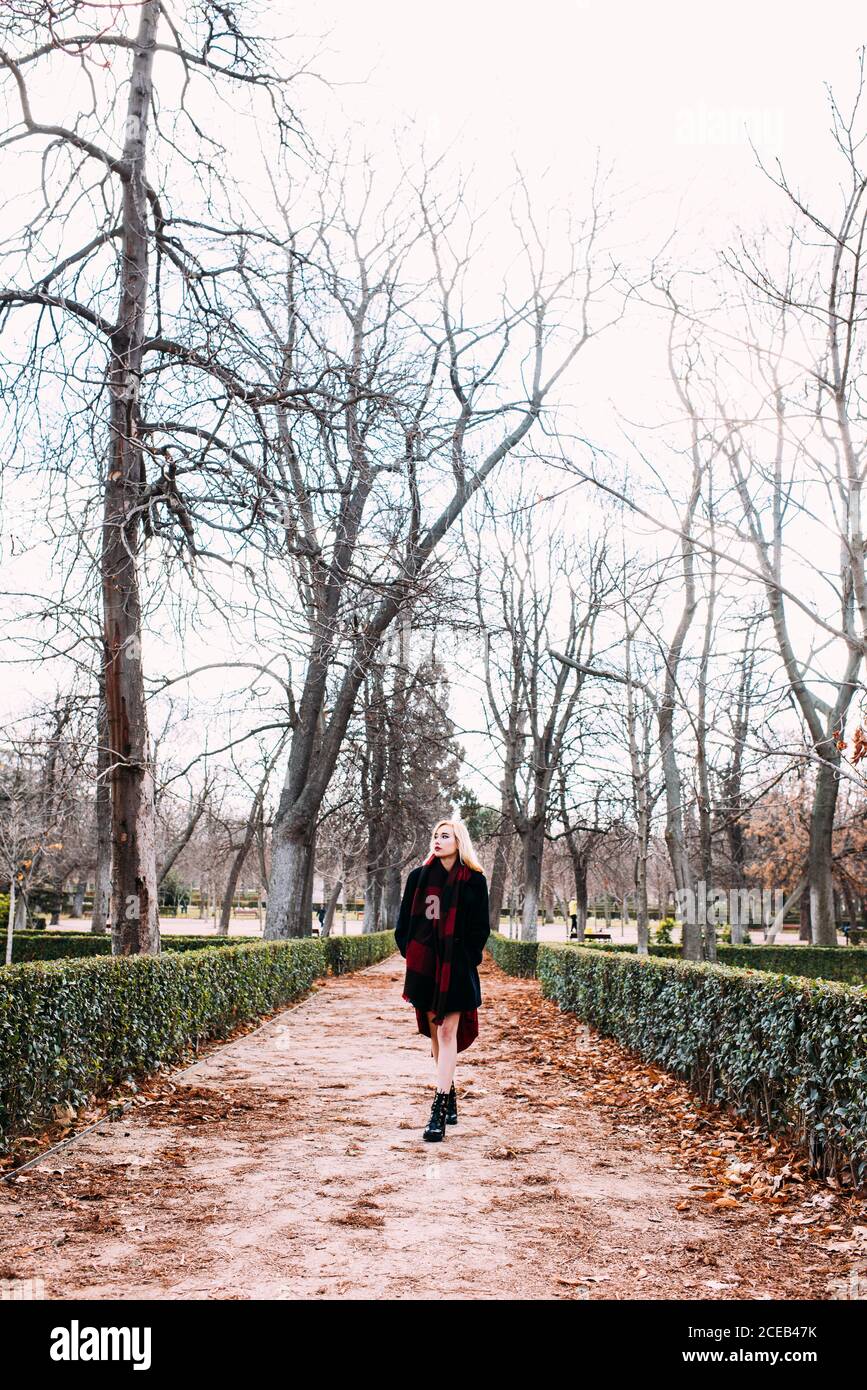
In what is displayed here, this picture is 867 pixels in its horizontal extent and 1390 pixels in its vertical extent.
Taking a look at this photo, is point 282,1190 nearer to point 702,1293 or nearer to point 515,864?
point 702,1293

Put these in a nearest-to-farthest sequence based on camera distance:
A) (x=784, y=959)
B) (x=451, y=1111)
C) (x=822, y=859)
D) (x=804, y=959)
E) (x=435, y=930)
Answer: (x=435, y=930) < (x=451, y=1111) < (x=822, y=859) < (x=804, y=959) < (x=784, y=959)

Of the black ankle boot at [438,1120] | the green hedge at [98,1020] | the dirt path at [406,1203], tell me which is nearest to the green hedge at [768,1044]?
the dirt path at [406,1203]

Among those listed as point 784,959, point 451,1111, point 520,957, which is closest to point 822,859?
point 784,959

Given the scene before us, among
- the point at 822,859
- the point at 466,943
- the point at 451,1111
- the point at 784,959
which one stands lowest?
the point at 784,959

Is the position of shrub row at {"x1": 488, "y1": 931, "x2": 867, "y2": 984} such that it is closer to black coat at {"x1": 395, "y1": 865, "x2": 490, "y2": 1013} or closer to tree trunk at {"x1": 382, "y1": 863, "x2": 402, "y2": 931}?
tree trunk at {"x1": 382, "y1": 863, "x2": 402, "y2": 931}

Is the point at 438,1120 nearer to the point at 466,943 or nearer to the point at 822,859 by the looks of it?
the point at 466,943

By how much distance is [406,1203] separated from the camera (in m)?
4.94

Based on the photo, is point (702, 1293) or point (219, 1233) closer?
point (702, 1293)

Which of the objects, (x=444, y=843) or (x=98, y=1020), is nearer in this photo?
(x=444, y=843)

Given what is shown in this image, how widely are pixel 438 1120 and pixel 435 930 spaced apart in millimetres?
1074

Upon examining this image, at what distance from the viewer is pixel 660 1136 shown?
6879 mm

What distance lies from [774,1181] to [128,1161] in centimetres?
326

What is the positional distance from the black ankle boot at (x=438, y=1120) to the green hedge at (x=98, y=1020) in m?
2.08

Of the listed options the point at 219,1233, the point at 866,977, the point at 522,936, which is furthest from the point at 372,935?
the point at 219,1233
